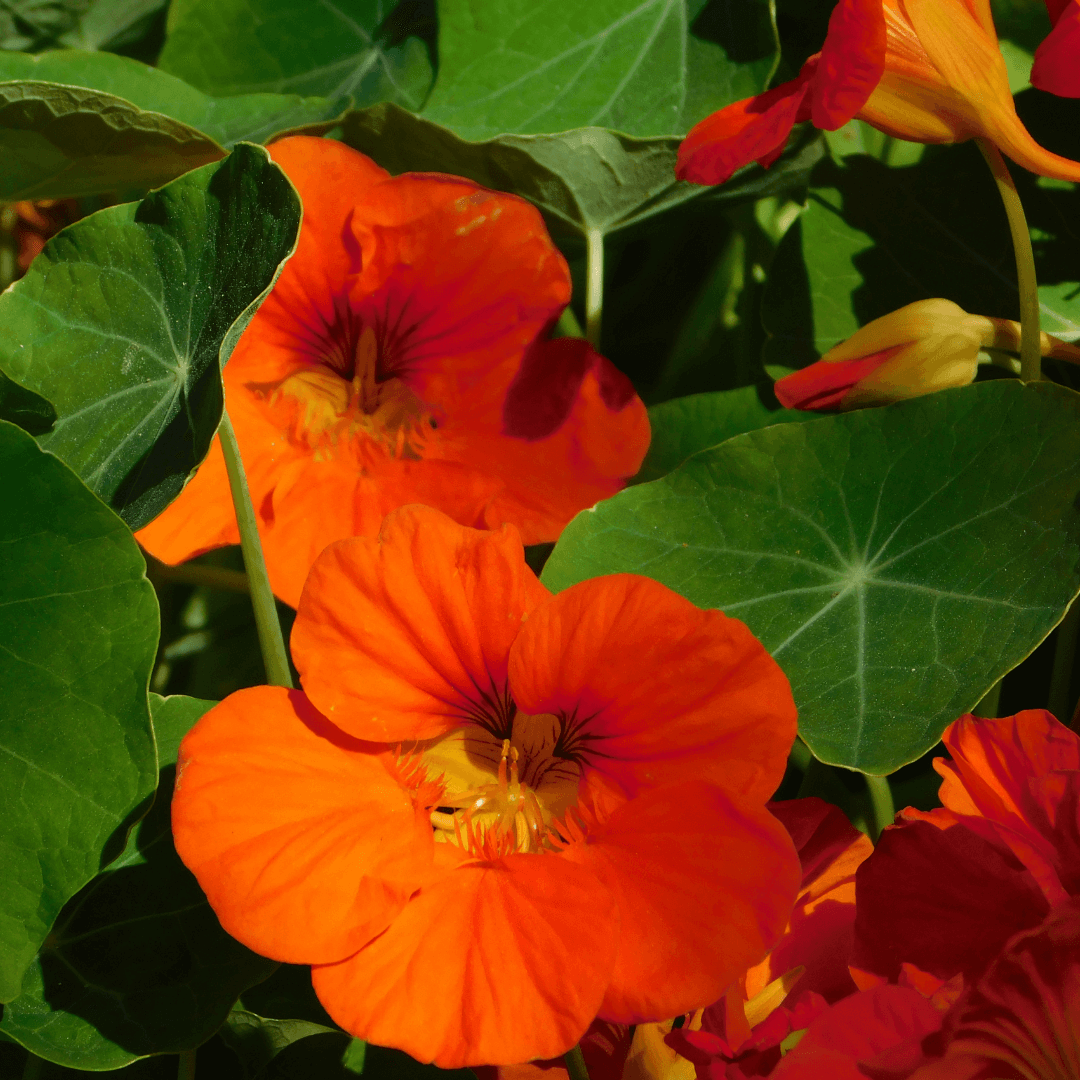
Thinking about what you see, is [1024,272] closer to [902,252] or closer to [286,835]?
[902,252]

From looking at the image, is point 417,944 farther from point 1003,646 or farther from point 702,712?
point 1003,646

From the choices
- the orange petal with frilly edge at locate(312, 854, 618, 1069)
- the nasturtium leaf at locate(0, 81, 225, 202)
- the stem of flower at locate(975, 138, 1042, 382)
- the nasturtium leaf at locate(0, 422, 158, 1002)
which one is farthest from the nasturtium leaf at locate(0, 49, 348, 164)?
the orange petal with frilly edge at locate(312, 854, 618, 1069)

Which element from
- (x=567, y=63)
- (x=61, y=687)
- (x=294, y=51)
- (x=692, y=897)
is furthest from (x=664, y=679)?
(x=294, y=51)

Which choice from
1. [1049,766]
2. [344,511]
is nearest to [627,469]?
[344,511]

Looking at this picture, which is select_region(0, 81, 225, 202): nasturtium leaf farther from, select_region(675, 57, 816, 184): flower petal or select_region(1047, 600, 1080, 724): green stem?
select_region(1047, 600, 1080, 724): green stem

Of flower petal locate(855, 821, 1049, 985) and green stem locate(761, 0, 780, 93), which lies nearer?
flower petal locate(855, 821, 1049, 985)

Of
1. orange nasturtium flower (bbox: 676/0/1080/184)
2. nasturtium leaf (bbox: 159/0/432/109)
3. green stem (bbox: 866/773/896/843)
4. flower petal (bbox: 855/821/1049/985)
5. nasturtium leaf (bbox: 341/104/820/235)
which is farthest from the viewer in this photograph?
nasturtium leaf (bbox: 159/0/432/109)
